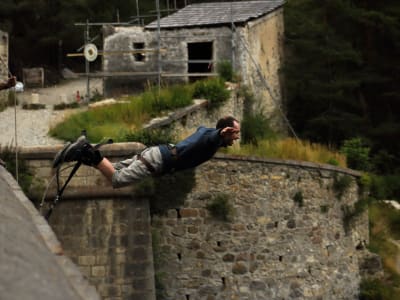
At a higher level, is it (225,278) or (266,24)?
(266,24)

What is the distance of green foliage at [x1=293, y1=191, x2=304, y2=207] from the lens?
16.4 meters

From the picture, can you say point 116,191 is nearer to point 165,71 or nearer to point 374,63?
point 165,71

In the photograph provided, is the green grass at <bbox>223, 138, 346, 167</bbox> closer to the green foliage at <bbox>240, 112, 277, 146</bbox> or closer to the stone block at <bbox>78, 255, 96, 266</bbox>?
the green foliage at <bbox>240, 112, 277, 146</bbox>

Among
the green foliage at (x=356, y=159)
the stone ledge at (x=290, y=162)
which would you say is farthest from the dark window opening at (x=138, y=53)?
the stone ledge at (x=290, y=162)

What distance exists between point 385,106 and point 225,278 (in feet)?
40.7

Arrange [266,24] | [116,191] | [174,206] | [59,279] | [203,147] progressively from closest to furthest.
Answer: [59,279] → [203,147] → [116,191] → [174,206] → [266,24]

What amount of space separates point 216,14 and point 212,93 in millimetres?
4173

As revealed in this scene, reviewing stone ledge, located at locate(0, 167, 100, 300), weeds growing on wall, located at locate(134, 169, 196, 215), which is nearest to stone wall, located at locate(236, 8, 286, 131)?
weeds growing on wall, located at locate(134, 169, 196, 215)

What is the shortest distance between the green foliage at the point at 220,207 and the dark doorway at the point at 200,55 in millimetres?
8289

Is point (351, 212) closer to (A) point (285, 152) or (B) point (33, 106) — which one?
(A) point (285, 152)

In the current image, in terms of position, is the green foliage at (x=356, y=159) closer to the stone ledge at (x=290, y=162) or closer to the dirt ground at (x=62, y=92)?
the stone ledge at (x=290, y=162)

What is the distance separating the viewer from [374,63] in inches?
1037

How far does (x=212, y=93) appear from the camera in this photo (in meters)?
20.0

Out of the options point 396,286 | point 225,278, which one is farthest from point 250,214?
point 396,286
